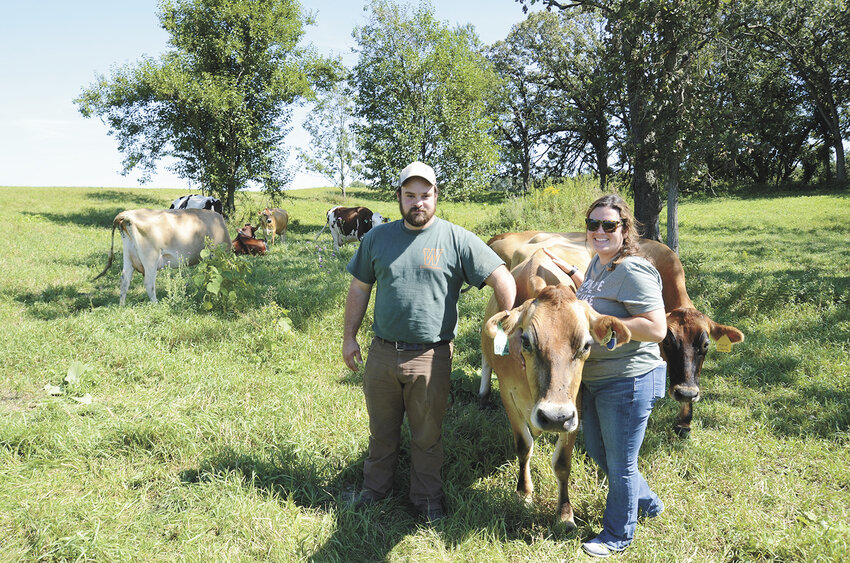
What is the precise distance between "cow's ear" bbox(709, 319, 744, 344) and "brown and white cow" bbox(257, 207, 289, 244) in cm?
1326

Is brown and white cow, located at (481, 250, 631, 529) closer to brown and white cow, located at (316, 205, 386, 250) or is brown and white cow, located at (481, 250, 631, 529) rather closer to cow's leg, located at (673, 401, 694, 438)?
cow's leg, located at (673, 401, 694, 438)

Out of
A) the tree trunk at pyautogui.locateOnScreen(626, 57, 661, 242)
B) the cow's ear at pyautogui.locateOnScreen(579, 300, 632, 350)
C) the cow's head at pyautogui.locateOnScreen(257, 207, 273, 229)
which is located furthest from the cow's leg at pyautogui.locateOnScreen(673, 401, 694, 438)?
the cow's head at pyautogui.locateOnScreen(257, 207, 273, 229)

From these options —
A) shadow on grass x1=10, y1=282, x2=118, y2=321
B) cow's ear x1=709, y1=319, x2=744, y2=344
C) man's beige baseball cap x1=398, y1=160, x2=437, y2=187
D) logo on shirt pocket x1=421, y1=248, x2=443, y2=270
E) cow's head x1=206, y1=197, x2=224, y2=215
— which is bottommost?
shadow on grass x1=10, y1=282, x2=118, y2=321

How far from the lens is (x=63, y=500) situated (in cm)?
326

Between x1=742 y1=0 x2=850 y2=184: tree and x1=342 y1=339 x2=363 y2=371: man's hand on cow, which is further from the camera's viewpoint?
x1=742 y1=0 x2=850 y2=184: tree

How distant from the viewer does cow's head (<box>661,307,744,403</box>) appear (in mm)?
4137

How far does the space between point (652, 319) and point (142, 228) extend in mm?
7857

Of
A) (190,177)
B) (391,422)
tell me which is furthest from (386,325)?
(190,177)

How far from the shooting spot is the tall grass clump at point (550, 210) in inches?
543

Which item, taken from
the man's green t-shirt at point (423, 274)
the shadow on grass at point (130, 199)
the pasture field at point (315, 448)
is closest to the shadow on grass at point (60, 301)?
the pasture field at point (315, 448)

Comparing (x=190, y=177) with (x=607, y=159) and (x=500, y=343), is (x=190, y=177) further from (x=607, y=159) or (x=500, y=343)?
(x=607, y=159)

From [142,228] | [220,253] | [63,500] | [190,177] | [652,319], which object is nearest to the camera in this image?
[652,319]

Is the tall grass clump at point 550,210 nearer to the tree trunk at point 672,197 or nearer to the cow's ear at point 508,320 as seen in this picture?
the tree trunk at point 672,197

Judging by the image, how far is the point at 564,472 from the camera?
337cm
